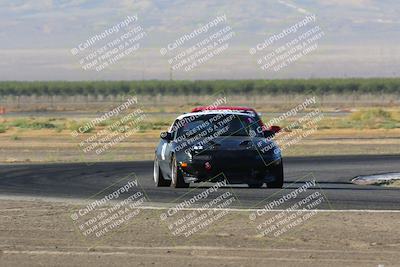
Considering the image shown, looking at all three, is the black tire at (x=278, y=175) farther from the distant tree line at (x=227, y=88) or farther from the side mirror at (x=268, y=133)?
the distant tree line at (x=227, y=88)

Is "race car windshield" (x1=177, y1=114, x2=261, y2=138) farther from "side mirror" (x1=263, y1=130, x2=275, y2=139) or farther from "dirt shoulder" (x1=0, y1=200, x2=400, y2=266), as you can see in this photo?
"dirt shoulder" (x1=0, y1=200, x2=400, y2=266)

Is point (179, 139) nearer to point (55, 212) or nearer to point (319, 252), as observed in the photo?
point (55, 212)

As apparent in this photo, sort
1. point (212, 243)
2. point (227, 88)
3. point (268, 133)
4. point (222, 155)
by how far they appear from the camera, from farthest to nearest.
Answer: point (227, 88) → point (268, 133) → point (222, 155) → point (212, 243)

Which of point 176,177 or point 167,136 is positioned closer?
point 176,177

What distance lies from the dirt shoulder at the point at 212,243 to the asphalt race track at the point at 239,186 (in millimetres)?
2590

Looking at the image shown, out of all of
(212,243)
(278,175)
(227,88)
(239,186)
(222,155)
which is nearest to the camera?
(212,243)

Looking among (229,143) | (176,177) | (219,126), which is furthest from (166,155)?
(229,143)

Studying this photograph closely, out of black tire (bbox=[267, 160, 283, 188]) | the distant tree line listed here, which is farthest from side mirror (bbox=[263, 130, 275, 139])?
the distant tree line

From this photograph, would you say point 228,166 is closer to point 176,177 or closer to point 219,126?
point 176,177

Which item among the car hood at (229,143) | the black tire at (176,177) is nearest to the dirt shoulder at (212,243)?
the car hood at (229,143)

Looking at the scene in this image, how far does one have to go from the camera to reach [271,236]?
50.4 feet

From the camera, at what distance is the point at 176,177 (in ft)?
74.7

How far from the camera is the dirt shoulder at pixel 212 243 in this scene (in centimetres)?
1313

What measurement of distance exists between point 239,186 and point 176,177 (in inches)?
76.4
